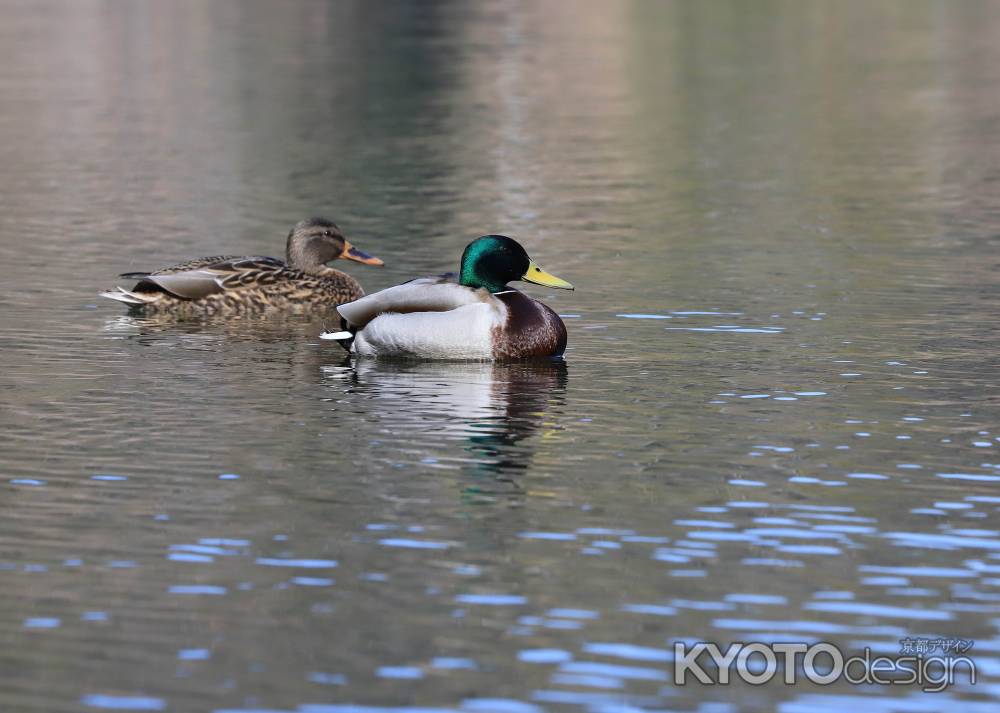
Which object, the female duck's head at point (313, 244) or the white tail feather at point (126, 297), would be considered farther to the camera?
the female duck's head at point (313, 244)

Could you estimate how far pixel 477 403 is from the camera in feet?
42.1

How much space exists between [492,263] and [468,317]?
0.50 metres

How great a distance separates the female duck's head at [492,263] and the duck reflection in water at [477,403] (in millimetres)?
623

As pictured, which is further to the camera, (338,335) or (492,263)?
(338,335)

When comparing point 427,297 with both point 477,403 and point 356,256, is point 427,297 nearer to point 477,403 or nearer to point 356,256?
point 477,403

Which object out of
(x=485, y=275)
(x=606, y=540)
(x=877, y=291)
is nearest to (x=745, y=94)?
(x=877, y=291)

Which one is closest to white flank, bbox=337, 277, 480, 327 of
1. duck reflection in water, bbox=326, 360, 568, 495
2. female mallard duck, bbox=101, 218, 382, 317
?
duck reflection in water, bbox=326, 360, 568, 495

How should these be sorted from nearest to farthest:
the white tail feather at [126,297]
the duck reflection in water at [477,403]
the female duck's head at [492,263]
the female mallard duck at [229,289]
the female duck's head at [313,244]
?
the duck reflection in water at [477,403]
the female duck's head at [492,263]
the white tail feather at [126,297]
the female mallard duck at [229,289]
the female duck's head at [313,244]

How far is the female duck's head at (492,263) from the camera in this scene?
14469 mm

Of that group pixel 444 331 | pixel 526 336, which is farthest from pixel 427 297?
pixel 526 336

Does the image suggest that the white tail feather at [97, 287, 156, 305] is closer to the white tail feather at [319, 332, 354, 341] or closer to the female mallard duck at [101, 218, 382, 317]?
the female mallard duck at [101, 218, 382, 317]

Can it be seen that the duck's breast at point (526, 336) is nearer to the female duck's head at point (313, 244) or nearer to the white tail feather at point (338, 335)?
the white tail feather at point (338, 335)

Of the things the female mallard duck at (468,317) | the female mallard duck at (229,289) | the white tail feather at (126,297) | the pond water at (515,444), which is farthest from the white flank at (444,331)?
the white tail feather at (126,297)

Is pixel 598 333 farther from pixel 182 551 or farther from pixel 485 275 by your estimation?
pixel 182 551
